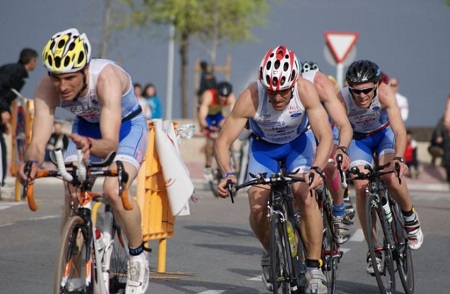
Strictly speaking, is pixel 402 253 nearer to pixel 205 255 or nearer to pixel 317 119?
pixel 317 119

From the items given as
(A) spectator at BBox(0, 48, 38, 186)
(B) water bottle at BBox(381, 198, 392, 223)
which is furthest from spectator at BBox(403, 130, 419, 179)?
(B) water bottle at BBox(381, 198, 392, 223)

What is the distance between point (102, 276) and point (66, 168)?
0.68 metres

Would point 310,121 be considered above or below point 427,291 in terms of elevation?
above

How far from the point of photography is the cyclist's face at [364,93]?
1030 centimetres

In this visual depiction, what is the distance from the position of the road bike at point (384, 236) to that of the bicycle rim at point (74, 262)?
2.74m

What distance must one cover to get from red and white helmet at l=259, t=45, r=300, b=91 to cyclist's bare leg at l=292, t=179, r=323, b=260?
775 millimetres

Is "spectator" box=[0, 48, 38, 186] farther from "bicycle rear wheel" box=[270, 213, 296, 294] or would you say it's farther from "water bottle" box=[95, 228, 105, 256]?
"water bottle" box=[95, 228, 105, 256]

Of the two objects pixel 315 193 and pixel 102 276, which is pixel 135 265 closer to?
pixel 102 276

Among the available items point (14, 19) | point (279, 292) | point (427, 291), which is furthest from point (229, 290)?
point (14, 19)

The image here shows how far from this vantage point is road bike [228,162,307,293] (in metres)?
8.48

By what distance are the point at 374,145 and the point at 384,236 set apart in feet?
4.00

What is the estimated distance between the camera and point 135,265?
8.31m

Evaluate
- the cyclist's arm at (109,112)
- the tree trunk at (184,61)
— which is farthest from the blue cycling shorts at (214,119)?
the tree trunk at (184,61)

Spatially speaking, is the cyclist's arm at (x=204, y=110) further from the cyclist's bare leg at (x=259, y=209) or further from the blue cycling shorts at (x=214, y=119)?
the cyclist's bare leg at (x=259, y=209)
